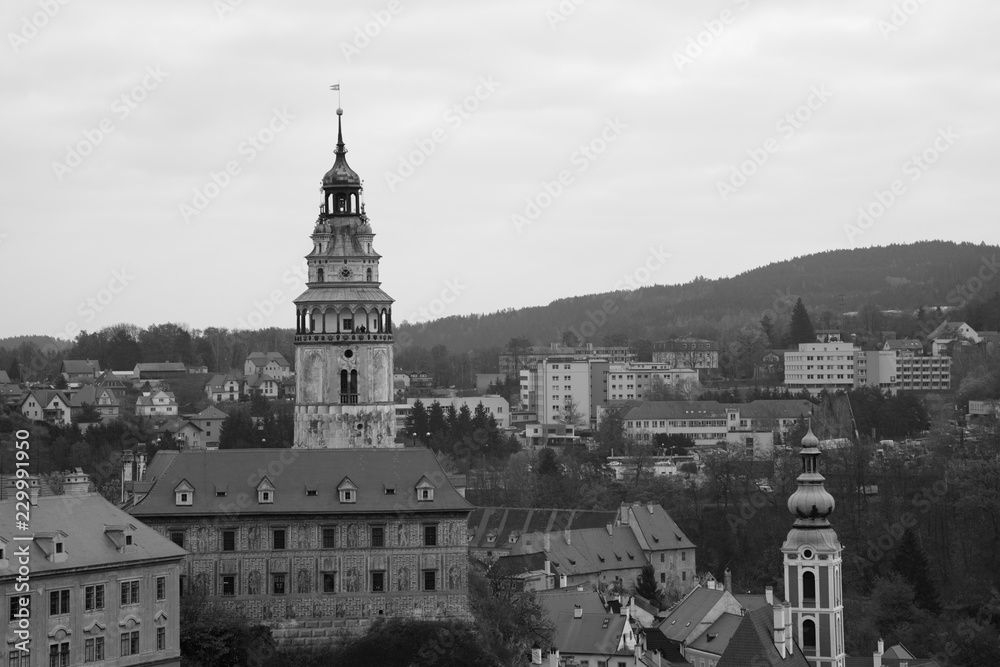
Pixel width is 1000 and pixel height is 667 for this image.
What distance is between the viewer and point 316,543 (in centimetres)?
5956

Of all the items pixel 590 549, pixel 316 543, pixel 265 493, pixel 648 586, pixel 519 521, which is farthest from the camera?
pixel 519 521

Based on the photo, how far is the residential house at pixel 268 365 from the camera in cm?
17125

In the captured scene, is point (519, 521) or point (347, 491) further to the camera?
point (519, 521)

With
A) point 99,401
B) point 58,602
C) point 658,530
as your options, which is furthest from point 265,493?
point 99,401

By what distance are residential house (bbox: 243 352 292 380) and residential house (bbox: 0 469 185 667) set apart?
11461cm

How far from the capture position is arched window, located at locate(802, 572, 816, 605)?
68.4m

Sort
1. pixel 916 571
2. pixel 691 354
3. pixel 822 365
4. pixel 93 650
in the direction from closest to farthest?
pixel 93 650 < pixel 916 571 < pixel 822 365 < pixel 691 354

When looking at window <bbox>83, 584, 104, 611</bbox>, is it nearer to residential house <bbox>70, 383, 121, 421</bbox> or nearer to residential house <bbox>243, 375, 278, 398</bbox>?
residential house <bbox>70, 383, 121, 421</bbox>

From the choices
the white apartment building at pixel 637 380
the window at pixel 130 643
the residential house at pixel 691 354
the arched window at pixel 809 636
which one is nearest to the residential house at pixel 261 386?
the white apartment building at pixel 637 380

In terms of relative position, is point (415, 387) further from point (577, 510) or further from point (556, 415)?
point (577, 510)

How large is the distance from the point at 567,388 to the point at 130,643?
111333mm

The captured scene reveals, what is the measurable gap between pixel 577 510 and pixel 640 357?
9393cm

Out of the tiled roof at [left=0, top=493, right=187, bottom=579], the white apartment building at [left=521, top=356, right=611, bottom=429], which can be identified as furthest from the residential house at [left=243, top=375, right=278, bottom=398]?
the tiled roof at [left=0, top=493, right=187, bottom=579]

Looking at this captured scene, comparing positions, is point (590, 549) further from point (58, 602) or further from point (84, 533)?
point (58, 602)
